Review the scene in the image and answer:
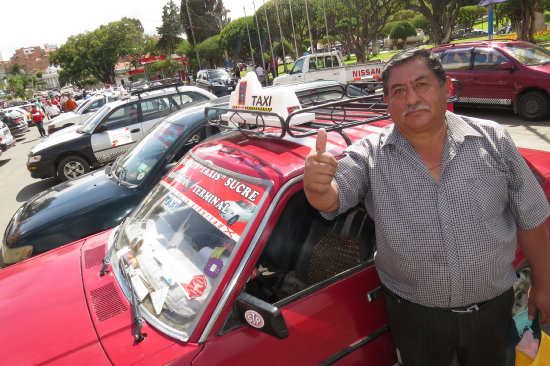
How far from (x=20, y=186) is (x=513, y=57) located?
38.0 ft

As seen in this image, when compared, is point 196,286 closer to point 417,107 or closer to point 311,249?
point 311,249

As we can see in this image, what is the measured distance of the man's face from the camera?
1517mm

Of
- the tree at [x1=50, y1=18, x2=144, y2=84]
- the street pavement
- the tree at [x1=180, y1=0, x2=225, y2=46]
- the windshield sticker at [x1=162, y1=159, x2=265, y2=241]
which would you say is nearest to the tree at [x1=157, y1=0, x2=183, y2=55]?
the tree at [x1=180, y1=0, x2=225, y2=46]

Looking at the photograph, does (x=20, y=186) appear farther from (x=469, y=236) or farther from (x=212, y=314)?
(x=469, y=236)

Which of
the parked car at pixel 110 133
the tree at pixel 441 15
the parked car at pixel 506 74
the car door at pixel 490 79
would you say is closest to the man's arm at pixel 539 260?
the parked car at pixel 110 133

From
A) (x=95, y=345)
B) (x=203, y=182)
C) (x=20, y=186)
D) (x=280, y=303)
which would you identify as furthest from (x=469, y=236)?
(x=20, y=186)

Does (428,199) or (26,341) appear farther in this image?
(26,341)

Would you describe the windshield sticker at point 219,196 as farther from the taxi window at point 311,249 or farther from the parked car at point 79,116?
the parked car at point 79,116

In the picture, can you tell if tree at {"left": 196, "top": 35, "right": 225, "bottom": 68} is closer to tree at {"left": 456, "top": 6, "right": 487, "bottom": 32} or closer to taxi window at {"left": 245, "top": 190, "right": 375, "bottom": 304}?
tree at {"left": 456, "top": 6, "right": 487, "bottom": 32}

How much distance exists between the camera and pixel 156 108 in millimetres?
7621

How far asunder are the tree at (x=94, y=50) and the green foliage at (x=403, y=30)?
37869mm

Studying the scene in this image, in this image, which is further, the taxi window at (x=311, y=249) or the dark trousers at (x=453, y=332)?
the taxi window at (x=311, y=249)

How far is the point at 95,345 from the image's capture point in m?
1.55

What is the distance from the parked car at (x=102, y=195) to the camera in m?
3.45
